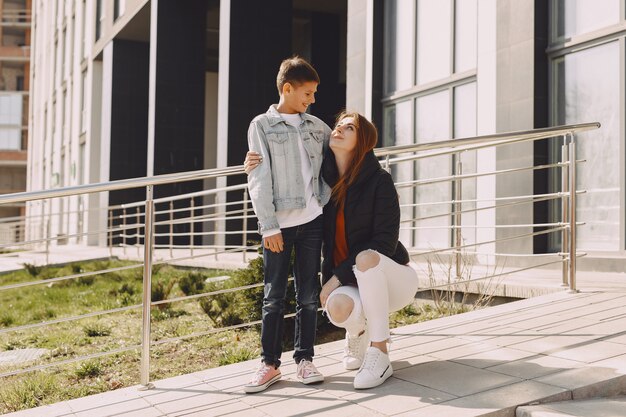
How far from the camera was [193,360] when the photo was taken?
5.25m

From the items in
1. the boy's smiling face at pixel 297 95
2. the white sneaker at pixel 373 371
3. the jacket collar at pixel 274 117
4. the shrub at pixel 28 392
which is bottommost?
the shrub at pixel 28 392

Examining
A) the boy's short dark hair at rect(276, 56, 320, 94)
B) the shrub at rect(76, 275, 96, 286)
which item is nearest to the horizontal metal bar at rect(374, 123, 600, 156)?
the boy's short dark hair at rect(276, 56, 320, 94)

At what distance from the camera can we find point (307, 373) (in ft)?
11.4

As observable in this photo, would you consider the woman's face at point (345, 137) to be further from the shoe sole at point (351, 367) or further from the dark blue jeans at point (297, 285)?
the shoe sole at point (351, 367)

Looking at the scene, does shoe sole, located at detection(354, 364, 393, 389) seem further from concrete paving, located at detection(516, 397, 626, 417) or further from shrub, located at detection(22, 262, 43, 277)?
shrub, located at detection(22, 262, 43, 277)

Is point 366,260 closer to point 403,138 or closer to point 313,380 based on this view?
point 313,380

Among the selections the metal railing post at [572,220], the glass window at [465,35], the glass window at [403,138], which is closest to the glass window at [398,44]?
the glass window at [403,138]

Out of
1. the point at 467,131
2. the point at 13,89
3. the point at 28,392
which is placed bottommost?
the point at 28,392

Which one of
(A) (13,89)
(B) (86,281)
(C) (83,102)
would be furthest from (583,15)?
(A) (13,89)

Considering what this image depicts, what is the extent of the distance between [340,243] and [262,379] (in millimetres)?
828

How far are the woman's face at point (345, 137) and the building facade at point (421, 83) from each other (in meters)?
4.42

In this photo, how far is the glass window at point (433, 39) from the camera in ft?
30.8

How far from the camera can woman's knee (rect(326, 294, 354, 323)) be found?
11.0ft

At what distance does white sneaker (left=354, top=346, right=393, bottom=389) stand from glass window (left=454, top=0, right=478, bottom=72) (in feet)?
20.7
